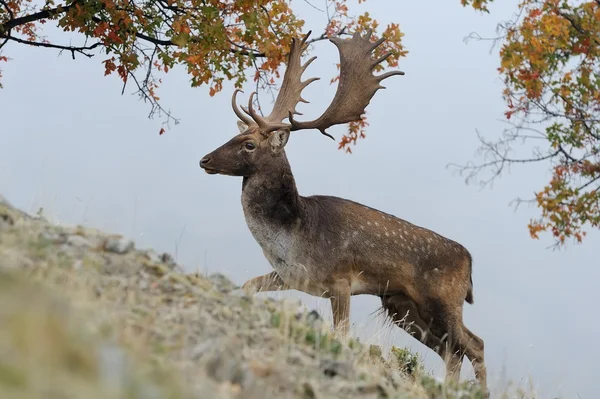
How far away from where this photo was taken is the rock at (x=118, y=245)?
561cm

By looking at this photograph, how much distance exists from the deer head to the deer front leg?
46.2 inches

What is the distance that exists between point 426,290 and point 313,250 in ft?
5.03

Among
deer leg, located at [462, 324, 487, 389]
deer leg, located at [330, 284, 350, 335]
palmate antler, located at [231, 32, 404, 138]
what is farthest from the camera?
palmate antler, located at [231, 32, 404, 138]

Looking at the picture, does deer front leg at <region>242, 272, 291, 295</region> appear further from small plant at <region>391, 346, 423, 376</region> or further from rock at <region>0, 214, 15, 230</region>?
rock at <region>0, 214, 15, 230</region>

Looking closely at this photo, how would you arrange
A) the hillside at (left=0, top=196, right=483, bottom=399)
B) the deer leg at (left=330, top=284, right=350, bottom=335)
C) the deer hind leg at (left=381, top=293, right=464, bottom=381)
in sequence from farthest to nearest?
1. the deer hind leg at (left=381, top=293, right=464, bottom=381)
2. the deer leg at (left=330, top=284, right=350, bottom=335)
3. the hillside at (left=0, top=196, right=483, bottom=399)

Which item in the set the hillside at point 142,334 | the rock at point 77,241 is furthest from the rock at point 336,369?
the rock at point 77,241

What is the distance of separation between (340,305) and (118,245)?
12.2ft

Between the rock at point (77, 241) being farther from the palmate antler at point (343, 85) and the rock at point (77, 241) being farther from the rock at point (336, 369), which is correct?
the palmate antler at point (343, 85)

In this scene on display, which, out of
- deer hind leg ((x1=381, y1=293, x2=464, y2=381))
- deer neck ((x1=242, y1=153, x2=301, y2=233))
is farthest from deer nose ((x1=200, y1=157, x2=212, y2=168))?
deer hind leg ((x1=381, y1=293, x2=464, y2=381))

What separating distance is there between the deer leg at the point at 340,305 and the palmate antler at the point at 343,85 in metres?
2.25

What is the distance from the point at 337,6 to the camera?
1289 cm

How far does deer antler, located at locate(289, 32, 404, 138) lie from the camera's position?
10.7 meters

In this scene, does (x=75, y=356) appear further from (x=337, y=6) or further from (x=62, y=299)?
(x=337, y=6)

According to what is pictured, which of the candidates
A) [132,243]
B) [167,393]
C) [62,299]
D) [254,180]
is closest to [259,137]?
[254,180]
